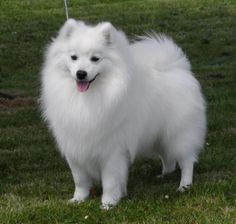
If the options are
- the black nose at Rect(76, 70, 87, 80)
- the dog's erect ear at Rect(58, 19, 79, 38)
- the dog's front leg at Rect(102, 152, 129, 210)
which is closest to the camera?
the black nose at Rect(76, 70, 87, 80)

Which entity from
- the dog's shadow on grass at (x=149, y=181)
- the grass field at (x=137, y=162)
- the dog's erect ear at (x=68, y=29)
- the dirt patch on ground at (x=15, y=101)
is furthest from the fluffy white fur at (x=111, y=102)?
the dirt patch on ground at (x=15, y=101)

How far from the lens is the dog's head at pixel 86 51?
466 centimetres

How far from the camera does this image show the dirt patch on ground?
947cm

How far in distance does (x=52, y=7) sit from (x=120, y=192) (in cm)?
1483

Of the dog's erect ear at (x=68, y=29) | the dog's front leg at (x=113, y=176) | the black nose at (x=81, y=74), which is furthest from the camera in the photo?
the dog's front leg at (x=113, y=176)

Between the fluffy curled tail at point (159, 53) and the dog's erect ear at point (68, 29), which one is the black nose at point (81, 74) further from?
the fluffy curled tail at point (159, 53)

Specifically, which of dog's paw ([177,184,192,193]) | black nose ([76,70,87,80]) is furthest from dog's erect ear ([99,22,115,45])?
dog's paw ([177,184,192,193])

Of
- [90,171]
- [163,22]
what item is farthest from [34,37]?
[90,171]

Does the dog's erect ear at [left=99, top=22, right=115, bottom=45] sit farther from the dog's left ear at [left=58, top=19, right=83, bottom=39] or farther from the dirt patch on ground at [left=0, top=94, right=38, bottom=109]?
the dirt patch on ground at [left=0, top=94, right=38, bottom=109]

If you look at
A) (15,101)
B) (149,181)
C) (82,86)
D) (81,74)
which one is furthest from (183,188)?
(15,101)

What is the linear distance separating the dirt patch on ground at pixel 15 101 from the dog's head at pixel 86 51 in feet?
15.5

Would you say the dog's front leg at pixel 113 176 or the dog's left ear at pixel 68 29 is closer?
the dog's left ear at pixel 68 29

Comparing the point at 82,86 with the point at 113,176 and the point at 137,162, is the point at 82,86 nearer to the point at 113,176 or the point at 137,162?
the point at 113,176

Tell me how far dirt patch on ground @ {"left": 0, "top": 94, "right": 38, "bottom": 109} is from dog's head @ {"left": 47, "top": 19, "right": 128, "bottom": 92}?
471cm
